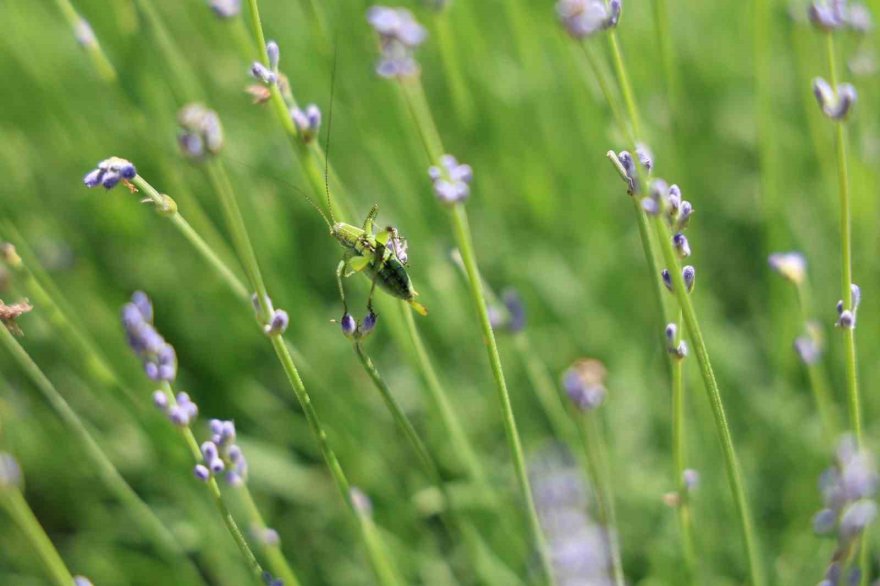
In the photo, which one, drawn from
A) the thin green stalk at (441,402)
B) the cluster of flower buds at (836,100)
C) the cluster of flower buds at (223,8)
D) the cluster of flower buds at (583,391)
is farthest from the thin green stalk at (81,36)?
the cluster of flower buds at (836,100)

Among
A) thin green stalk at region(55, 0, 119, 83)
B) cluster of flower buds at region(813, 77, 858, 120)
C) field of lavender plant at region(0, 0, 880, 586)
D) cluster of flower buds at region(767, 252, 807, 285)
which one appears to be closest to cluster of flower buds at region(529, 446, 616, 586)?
field of lavender plant at region(0, 0, 880, 586)

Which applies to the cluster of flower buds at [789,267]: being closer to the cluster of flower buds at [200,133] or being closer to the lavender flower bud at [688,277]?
the lavender flower bud at [688,277]

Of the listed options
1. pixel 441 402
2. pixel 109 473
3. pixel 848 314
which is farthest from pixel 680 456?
pixel 109 473

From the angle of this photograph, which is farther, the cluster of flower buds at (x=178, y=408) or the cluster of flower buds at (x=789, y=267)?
the cluster of flower buds at (x=789, y=267)

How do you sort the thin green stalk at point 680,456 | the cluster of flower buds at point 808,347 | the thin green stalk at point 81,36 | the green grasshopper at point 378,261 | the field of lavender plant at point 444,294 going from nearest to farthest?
the thin green stalk at point 680,456, the green grasshopper at point 378,261, the cluster of flower buds at point 808,347, the thin green stalk at point 81,36, the field of lavender plant at point 444,294

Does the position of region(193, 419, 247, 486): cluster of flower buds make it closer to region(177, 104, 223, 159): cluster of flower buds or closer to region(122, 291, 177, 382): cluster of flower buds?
region(122, 291, 177, 382): cluster of flower buds

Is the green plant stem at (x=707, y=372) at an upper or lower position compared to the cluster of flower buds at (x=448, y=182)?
lower

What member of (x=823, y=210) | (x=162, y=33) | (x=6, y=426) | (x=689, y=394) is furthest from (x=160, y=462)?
(x=823, y=210)

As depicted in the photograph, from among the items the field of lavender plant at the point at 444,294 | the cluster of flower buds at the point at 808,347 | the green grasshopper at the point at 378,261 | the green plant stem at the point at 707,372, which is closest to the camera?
the green plant stem at the point at 707,372
